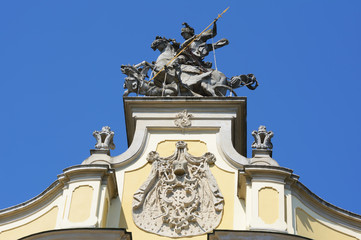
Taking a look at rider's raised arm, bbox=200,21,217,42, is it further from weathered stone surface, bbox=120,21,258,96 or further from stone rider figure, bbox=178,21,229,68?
weathered stone surface, bbox=120,21,258,96

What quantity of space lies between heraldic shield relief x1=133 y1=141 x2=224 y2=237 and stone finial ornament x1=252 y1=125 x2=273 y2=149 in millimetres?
883

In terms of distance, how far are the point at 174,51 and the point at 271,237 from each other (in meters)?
6.46

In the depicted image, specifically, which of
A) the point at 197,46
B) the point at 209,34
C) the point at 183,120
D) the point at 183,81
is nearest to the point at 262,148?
the point at 183,120

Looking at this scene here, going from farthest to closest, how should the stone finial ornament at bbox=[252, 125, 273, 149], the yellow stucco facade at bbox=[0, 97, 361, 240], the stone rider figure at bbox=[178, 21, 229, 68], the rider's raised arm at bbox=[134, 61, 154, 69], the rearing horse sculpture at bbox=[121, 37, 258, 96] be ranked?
the stone rider figure at bbox=[178, 21, 229, 68] < the rider's raised arm at bbox=[134, 61, 154, 69] < the rearing horse sculpture at bbox=[121, 37, 258, 96] < the stone finial ornament at bbox=[252, 125, 273, 149] < the yellow stucco facade at bbox=[0, 97, 361, 240]

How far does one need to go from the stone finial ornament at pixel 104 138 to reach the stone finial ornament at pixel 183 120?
4.50ft

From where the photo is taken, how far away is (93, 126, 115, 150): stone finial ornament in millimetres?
17922

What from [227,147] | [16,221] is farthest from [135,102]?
[16,221]

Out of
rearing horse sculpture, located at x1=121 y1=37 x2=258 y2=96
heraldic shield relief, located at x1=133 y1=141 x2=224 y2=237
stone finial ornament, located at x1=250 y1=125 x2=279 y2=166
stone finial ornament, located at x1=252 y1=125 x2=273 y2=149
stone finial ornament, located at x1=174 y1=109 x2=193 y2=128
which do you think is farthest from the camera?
rearing horse sculpture, located at x1=121 y1=37 x2=258 y2=96

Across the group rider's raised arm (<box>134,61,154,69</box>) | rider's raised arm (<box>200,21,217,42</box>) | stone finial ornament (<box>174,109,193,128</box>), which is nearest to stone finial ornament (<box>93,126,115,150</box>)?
stone finial ornament (<box>174,109,193,128</box>)

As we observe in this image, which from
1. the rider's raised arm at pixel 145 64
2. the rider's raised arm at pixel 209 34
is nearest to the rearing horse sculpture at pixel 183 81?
the rider's raised arm at pixel 145 64

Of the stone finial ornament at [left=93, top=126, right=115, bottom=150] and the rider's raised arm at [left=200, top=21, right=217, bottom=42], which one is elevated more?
the rider's raised arm at [left=200, top=21, right=217, bottom=42]

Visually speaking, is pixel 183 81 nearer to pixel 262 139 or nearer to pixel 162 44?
pixel 162 44

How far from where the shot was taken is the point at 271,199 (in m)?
16.6

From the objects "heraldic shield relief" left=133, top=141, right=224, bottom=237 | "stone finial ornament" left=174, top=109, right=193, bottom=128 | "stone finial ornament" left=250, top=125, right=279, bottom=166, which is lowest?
"heraldic shield relief" left=133, top=141, right=224, bottom=237
